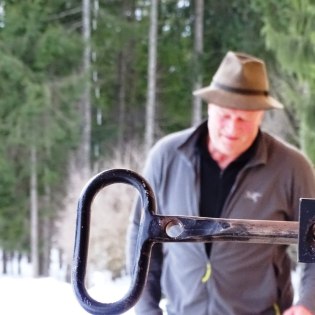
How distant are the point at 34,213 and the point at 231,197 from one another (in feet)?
7.32

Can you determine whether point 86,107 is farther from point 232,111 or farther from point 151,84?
point 232,111

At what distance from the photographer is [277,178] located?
1178 millimetres

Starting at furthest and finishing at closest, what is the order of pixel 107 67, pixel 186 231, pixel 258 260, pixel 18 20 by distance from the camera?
pixel 107 67 < pixel 18 20 < pixel 258 260 < pixel 186 231

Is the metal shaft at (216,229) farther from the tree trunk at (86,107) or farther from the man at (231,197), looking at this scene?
the tree trunk at (86,107)

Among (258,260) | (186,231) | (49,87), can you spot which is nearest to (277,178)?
(258,260)

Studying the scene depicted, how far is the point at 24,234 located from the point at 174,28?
1.24 metres

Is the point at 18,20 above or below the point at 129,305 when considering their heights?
above

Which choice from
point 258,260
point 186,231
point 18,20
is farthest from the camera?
point 18,20

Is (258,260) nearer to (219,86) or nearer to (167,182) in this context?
(167,182)

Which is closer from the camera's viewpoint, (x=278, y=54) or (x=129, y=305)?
(x=129, y=305)

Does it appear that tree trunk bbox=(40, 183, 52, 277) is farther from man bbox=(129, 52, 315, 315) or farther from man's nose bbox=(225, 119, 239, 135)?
man's nose bbox=(225, 119, 239, 135)

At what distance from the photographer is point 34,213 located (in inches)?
129

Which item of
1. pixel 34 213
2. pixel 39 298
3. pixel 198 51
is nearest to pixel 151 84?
pixel 198 51

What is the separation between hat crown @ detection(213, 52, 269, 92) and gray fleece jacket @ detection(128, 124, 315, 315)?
0.35ft
